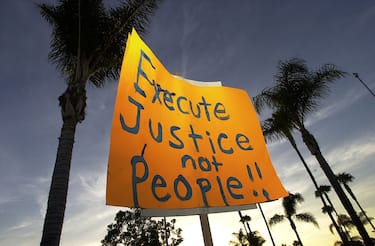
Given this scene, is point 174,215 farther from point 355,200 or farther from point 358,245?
point 355,200

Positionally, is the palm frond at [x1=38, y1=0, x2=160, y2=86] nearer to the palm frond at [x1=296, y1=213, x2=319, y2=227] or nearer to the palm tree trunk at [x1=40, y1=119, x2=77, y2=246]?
the palm tree trunk at [x1=40, y1=119, x2=77, y2=246]

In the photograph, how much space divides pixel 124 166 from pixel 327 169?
27.6 ft

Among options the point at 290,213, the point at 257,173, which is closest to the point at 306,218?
the point at 290,213

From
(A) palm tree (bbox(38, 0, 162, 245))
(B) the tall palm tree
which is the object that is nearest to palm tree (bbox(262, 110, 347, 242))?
(B) the tall palm tree

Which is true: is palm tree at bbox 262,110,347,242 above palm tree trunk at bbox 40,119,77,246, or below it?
above

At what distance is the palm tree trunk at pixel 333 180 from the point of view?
23.5ft

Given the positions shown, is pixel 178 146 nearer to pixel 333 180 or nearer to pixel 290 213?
pixel 333 180

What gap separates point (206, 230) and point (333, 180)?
7.65m

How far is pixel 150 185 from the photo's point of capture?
1699 millimetres

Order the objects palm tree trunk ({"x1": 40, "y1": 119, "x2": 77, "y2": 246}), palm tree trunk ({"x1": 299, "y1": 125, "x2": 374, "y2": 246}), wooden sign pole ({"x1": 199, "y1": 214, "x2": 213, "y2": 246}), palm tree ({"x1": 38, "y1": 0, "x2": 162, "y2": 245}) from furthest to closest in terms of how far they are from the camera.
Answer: palm tree trunk ({"x1": 299, "y1": 125, "x2": 374, "y2": 246}), palm tree ({"x1": 38, "y1": 0, "x2": 162, "y2": 245}), palm tree trunk ({"x1": 40, "y1": 119, "x2": 77, "y2": 246}), wooden sign pole ({"x1": 199, "y1": 214, "x2": 213, "y2": 246})

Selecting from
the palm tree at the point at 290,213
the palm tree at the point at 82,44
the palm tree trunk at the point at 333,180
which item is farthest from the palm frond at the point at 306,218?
the palm tree at the point at 82,44

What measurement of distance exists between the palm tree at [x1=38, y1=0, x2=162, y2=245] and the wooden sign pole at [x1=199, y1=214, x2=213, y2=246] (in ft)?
8.80

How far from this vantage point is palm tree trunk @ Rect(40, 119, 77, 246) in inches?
122

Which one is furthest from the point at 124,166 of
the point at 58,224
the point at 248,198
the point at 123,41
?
the point at 123,41
